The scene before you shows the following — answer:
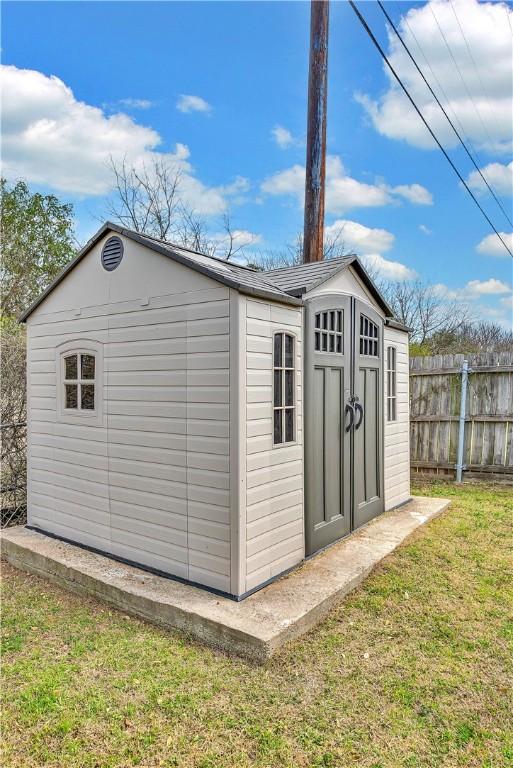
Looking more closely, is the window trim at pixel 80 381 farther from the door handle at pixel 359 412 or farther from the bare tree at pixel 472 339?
the bare tree at pixel 472 339

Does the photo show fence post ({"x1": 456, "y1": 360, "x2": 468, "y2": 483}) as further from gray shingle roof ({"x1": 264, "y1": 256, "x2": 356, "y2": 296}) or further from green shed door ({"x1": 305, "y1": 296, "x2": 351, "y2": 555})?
gray shingle roof ({"x1": 264, "y1": 256, "x2": 356, "y2": 296})

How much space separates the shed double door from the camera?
3801 millimetres

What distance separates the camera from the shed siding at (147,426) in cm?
314

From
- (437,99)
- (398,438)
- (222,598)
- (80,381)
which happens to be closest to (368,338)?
(398,438)

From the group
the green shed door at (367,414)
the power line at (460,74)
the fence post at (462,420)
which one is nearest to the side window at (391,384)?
the green shed door at (367,414)

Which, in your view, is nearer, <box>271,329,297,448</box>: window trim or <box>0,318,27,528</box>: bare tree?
<box>271,329,297,448</box>: window trim

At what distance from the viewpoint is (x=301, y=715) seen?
7.09 ft

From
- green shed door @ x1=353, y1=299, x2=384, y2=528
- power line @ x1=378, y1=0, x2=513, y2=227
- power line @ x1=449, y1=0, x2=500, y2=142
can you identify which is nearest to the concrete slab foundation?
green shed door @ x1=353, y1=299, x2=384, y2=528

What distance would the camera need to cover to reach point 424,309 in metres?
15.1

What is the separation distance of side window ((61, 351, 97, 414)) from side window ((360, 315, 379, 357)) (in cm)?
255

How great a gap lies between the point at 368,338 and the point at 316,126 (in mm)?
3236

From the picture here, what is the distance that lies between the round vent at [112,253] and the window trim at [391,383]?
3.16m

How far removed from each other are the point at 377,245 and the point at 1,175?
1033 centimetres

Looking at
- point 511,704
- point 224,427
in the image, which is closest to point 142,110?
point 224,427
